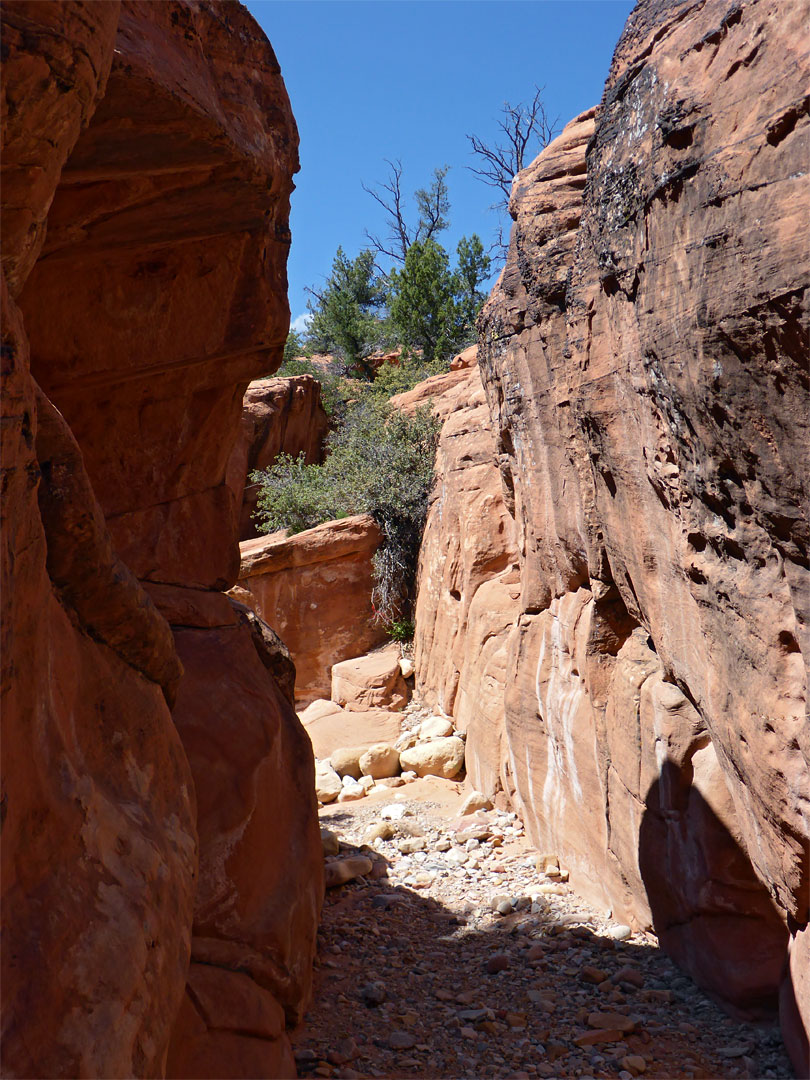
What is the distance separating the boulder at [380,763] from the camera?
9508 millimetres

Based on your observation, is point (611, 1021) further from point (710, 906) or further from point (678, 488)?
point (678, 488)

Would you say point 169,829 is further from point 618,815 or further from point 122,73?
point 618,815

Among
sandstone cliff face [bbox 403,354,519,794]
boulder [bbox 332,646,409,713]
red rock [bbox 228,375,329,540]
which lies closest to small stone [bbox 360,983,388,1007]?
sandstone cliff face [bbox 403,354,519,794]

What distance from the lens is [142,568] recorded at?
5.37 metres

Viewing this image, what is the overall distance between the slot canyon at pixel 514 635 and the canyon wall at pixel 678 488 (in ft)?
0.08

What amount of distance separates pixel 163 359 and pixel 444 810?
17.1 feet

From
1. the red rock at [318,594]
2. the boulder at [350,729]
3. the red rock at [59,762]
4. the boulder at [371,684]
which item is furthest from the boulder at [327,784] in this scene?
the red rock at [59,762]

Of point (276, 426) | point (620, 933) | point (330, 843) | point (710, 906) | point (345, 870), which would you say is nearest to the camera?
point (710, 906)

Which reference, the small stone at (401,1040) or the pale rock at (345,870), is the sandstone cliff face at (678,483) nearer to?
the pale rock at (345,870)

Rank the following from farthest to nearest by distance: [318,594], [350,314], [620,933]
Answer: [350,314]
[318,594]
[620,933]

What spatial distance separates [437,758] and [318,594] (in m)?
4.18

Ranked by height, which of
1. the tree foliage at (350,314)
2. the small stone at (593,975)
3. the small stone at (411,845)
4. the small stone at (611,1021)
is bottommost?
the small stone at (593,975)

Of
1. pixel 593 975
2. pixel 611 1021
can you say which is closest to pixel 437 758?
pixel 593 975

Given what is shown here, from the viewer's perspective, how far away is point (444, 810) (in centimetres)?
830
